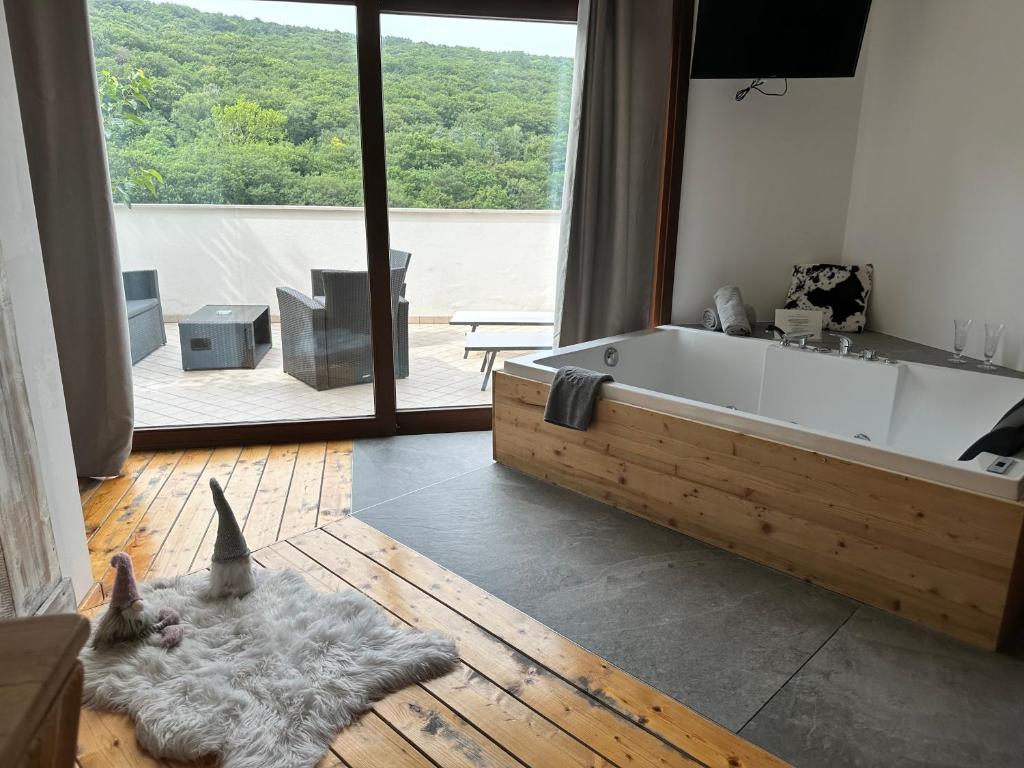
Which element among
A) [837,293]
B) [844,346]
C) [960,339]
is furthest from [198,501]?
[960,339]

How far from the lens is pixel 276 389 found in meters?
3.67

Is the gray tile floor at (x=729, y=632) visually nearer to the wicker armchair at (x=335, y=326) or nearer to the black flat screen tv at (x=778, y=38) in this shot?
the wicker armchair at (x=335, y=326)

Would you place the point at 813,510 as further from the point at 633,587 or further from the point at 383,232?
the point at 383,232

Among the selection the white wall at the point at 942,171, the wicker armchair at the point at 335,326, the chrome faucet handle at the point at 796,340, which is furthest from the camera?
the wicker armchair at the point at 335,326

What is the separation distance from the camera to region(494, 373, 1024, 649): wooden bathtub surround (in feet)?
6.63

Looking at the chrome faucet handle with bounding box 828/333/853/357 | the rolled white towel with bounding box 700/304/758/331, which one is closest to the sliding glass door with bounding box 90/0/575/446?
the rolled white towel with bounding box 700/304/758/331

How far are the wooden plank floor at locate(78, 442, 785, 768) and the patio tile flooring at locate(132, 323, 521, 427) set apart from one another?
2.46 ft

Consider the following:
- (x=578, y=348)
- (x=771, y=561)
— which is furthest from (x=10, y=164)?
(x=771, y=561)

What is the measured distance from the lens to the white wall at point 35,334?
2027 mm

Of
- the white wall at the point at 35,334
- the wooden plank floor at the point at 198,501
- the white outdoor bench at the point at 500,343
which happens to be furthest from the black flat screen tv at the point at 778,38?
the white wall at the point at 35,334

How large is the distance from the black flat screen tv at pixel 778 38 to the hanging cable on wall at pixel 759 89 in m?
0.30

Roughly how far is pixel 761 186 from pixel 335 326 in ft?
7.56

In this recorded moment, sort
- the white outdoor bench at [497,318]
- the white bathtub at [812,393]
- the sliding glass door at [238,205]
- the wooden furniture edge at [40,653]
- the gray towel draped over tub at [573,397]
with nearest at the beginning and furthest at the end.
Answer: the wooden furniture edge at [40,653], the white bathtub at [812,393], the gray towel draped over tub at [573,397], the sliding glass door at [238,205], the white outdoor bench at [497,318]

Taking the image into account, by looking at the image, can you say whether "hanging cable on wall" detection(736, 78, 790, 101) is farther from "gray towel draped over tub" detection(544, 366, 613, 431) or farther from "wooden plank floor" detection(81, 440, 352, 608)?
"wooden plank floor" detection(81, 440, 352, 608)
